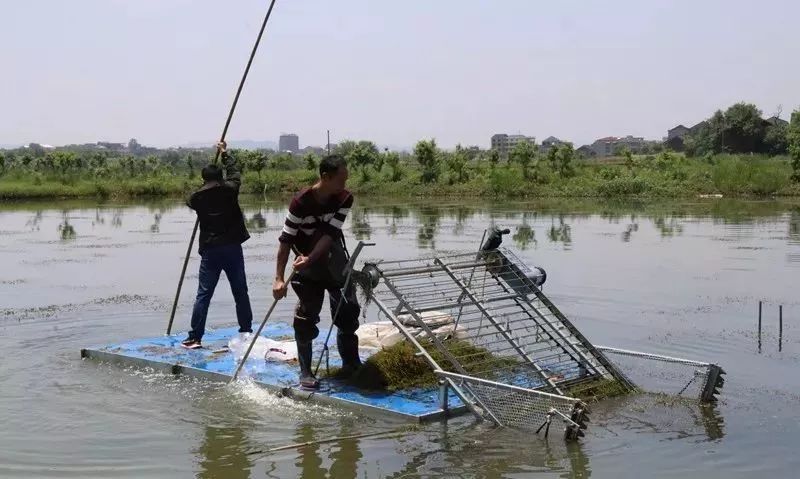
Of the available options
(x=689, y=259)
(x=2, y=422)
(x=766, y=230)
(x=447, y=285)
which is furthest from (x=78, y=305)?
(x=766, y=230)

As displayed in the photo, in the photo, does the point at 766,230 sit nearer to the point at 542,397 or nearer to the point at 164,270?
the point at 164,270

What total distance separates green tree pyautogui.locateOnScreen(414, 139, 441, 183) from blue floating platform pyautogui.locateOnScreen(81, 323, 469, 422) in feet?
132

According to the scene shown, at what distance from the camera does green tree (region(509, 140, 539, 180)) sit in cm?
4776

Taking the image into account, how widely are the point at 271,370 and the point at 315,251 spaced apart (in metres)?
1.41

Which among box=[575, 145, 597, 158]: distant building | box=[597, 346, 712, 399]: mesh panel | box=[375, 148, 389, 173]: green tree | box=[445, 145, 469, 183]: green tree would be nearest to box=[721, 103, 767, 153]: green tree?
box=[575, 145, 597, 158]: distant building

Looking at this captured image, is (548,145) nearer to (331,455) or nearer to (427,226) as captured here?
(427,226)

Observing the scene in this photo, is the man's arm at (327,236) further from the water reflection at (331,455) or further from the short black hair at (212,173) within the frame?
the short black hair at (212,173)

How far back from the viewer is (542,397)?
19.3 ft

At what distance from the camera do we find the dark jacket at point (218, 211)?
27.2 ft

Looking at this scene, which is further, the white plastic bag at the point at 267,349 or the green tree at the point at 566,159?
the green tree at the point at 566,159

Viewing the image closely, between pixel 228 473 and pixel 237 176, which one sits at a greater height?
pixel 237 176

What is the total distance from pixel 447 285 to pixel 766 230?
16691 millimetres

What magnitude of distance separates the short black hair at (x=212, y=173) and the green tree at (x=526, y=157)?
130ft

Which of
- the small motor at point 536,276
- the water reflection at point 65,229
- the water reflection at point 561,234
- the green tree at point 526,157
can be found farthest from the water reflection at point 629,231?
the green tree at point 526,157
